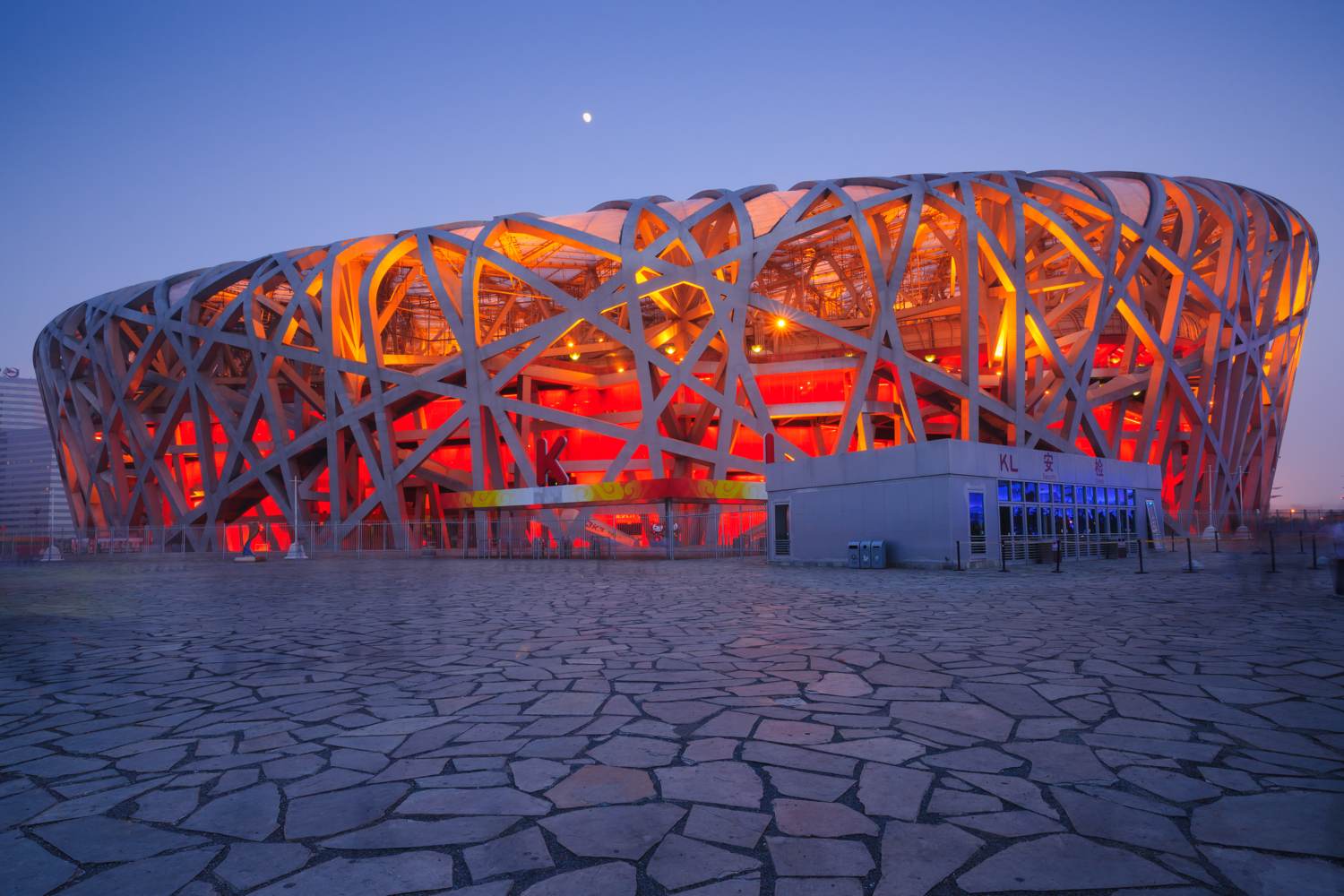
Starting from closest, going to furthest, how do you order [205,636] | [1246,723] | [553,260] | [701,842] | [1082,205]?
[701,842]
[1246,723]
[205,636]
[1082,205]
[553,260]


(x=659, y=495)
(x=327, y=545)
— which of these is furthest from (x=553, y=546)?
(x=327, y=545)

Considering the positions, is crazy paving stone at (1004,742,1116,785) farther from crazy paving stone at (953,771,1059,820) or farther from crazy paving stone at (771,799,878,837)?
crazy paving stone at (771,799,878,837)

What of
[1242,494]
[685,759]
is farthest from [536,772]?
[1242,494]

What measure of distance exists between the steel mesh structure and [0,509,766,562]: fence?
1.13m

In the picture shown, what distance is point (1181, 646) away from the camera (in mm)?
7422

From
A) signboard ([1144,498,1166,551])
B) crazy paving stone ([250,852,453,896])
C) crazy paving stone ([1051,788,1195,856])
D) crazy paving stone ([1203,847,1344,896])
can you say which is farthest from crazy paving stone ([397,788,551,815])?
signboard ([1144,498,1166,551])

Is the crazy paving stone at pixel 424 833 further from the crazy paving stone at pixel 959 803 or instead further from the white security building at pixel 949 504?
the white security building at pixel 949 504

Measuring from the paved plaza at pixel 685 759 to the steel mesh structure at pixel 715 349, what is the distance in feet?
92.1

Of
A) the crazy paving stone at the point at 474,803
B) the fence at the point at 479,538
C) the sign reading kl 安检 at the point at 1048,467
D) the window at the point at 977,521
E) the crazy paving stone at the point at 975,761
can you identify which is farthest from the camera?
the fence at the point at 479,538

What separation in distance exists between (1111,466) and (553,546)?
20066mm

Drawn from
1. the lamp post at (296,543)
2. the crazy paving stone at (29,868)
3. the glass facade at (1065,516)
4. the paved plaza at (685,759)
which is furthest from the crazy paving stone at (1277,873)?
the lamp post at (296,543)

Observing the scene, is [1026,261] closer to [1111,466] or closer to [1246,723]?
[1111,466]

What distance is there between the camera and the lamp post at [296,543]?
115ft

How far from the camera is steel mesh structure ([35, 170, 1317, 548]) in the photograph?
3650 cm
